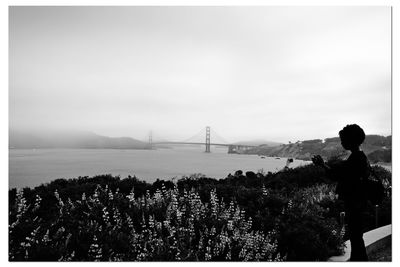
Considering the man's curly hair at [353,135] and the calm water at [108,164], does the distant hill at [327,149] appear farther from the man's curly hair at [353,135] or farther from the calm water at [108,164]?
the man's curly hair at [353,135]

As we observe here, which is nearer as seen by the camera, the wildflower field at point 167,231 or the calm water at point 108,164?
the wildflower field at point 167,231

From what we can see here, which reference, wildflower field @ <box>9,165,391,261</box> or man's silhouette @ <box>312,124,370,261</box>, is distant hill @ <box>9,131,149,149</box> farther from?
man's silhouette @ <box>312,124,370,261</box>

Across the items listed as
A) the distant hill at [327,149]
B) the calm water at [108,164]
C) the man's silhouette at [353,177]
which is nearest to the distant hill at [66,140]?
the calm water at [108,164]

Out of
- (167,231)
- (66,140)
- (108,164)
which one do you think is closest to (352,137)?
(167,231)

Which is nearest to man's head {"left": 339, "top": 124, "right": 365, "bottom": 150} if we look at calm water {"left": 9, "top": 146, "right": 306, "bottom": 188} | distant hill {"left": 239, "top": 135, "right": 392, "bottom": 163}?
distant hill {"left": 239, "top": 135, "right": 392, "bottom": 163}

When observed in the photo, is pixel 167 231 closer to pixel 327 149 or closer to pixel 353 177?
pixel 353 177

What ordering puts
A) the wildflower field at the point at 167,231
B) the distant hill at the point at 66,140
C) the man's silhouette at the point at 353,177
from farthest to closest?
the distant hill at the point at 66,140
the wildflower field at the point at 167,231
the man's silhouette at the point at 353,177

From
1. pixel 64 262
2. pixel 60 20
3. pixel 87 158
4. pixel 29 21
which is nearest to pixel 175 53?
pixel 60 20

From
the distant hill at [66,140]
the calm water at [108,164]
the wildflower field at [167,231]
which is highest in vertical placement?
the distant hill at [66,140]
